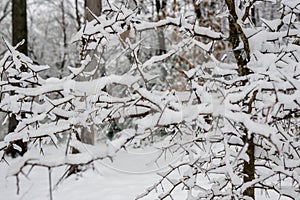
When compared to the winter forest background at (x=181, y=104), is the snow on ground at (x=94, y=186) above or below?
below

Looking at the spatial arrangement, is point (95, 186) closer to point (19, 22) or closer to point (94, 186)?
point (94, 186)

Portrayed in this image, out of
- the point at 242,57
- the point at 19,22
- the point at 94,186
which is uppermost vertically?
the point at 19,22

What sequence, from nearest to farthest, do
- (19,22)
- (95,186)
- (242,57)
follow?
(242,57) < (95,186) < (19,22)

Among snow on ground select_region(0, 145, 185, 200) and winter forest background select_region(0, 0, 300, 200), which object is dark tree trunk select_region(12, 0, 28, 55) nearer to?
snow on ground select_region(0, 145, 185, 200)

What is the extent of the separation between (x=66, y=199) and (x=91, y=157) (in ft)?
12.7

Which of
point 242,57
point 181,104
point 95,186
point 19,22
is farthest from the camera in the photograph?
point 19,22

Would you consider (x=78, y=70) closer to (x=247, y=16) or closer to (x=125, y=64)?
(x=247, y=16)

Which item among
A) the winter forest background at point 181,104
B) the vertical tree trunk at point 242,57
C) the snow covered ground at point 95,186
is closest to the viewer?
the winter forest background at point 181,104

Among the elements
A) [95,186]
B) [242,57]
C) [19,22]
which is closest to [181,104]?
[242,57]

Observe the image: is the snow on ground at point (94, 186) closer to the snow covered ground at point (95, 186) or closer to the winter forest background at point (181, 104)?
the snow covered ground at point (95, 186)

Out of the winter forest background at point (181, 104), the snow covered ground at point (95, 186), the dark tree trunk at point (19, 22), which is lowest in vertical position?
the snow covered ground at point (95, 186)

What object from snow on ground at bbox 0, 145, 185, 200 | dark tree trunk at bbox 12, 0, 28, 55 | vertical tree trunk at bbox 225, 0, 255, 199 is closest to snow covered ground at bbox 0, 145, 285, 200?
snow on ground at bbox 0, 145, 185, 200

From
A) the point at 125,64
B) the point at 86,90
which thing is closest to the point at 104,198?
the point at 86,90

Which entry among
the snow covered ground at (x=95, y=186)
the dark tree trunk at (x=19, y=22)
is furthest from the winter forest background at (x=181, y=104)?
the dark tree trunk at (x=19, y=22)
